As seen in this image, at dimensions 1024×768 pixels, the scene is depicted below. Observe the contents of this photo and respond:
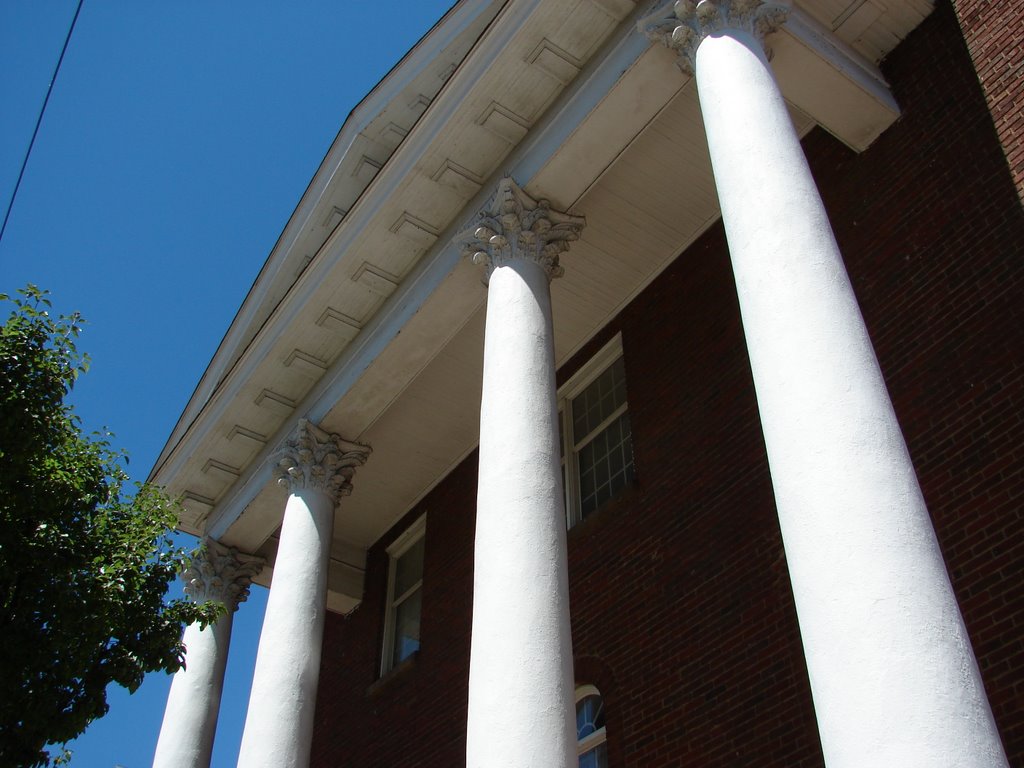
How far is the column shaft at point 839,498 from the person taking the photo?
532cm

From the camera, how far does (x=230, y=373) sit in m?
15.9

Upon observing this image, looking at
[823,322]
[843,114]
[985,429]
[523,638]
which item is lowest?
[523,638]

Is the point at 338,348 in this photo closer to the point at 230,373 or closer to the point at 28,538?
the point at 230,373

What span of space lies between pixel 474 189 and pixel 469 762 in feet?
22.5

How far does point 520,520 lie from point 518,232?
12.4 ft

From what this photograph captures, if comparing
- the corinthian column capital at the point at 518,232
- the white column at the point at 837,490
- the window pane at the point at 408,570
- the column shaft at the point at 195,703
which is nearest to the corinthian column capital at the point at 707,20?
the white column at the point at 837,490

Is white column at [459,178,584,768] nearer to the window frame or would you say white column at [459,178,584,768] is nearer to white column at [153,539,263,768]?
the window frame

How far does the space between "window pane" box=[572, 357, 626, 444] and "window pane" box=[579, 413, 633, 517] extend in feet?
0.87

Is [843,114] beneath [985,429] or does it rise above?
above

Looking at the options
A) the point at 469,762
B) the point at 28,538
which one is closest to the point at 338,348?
the point at 28,538

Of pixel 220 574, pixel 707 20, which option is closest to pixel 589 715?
pixel 220 574

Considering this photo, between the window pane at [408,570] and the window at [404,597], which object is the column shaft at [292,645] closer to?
the window at [404,597]

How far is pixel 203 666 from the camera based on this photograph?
15.4 metres

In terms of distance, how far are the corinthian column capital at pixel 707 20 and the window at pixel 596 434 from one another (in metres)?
5.13
